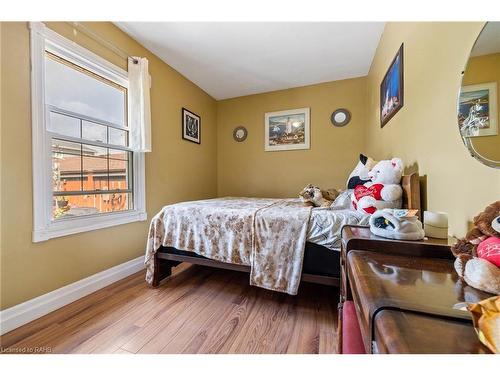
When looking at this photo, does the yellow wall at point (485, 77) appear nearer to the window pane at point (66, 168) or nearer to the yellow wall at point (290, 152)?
the yellow wall at point (290, 152)

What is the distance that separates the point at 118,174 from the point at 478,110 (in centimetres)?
266

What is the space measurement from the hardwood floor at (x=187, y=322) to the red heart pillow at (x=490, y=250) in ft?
3.29

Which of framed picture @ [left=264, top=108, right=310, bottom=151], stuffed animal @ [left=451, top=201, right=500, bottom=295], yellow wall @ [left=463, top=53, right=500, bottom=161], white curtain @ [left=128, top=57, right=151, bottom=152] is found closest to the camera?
stuffed animal @ [left=451, top=201, right=500, bottom=295]

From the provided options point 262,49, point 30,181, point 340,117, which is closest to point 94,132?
point 30,181

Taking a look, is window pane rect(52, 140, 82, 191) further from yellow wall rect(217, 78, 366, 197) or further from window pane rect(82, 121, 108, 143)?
yellow wall rect(217, 78, 366, 197)

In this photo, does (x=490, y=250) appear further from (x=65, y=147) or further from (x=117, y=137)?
(x=117, y=137)

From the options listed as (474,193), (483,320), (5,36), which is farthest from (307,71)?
(483,320)

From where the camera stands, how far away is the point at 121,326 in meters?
1.35

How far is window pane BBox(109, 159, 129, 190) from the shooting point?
205 centimetres

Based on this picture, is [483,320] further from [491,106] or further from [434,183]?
[434,183]

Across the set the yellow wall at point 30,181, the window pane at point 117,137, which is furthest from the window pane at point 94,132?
the yellow wall at point 30,181

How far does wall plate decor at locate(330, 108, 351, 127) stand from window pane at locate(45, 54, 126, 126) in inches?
111

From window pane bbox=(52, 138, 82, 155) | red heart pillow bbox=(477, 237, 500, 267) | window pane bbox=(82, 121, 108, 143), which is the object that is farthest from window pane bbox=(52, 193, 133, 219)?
red heart pillow bbox=(477, 237, 500, 267)

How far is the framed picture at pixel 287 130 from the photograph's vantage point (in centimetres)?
323
